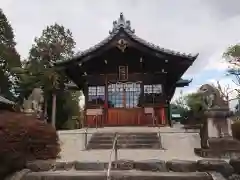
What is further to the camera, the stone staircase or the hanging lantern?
the hanging lantern

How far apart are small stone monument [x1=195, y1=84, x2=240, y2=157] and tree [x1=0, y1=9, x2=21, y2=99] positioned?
27.3m

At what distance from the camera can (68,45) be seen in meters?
36.8

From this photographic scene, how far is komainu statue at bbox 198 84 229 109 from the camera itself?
10617 millimetres

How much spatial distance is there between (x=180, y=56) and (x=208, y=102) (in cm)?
669

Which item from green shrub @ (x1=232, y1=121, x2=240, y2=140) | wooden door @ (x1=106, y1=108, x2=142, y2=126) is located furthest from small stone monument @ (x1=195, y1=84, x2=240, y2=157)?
wooden door @ (x1=106, y1=108, x2=142, y2=126)

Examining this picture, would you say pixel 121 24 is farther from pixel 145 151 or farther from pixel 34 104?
pixel 145 151

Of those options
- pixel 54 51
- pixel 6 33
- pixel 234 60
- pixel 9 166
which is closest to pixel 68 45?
pixel 54 51

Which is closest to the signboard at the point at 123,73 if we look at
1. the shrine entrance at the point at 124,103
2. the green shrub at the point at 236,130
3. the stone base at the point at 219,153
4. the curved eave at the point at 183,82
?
the shrine entrance at the point at 124,103

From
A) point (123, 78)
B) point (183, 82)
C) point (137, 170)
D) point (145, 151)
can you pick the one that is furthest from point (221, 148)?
point (183, 82)

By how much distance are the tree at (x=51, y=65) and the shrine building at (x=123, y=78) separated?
7.48 m

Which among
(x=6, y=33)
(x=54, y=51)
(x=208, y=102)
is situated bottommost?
(x=208, y=102)

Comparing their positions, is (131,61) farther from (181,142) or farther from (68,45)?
(68,45)

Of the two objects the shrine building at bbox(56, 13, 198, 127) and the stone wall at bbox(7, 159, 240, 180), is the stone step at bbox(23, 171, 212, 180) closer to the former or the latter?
the stone wall at bbox(7, 159, 240, 180)

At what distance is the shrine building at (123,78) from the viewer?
17922 mm
